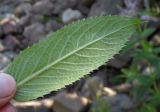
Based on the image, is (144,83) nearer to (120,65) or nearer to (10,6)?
(120,65)

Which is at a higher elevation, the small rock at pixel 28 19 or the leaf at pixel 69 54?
the leaf at pixel 69 54

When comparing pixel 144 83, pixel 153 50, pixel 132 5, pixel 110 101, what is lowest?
pixel 110 101

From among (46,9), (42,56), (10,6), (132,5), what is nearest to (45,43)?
(42,56)

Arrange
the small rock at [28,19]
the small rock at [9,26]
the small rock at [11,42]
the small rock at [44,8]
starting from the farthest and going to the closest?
1. the small rock at [44,8]
2. the small rock at [28,19]
3. the small rock at [9,26]
4. the small rock at [11,42]

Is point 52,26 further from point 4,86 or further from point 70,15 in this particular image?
point 4,86

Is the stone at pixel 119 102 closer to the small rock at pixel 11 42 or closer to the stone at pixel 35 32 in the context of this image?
the stone at pixel 35 32

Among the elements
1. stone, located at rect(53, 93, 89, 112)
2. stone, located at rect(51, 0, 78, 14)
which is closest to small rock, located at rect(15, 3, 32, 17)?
stone, located at rect(51, 0, 78, 14)

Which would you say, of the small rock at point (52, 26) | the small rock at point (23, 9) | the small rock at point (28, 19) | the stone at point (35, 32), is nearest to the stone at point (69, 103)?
the stone at point (35, 32)
